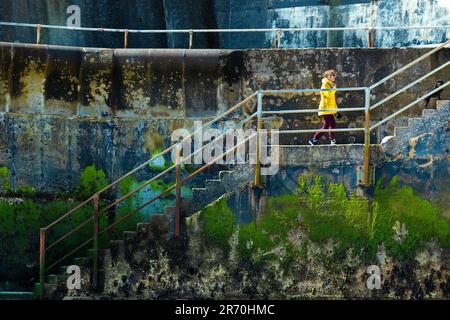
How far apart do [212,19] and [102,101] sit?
3.01 meters

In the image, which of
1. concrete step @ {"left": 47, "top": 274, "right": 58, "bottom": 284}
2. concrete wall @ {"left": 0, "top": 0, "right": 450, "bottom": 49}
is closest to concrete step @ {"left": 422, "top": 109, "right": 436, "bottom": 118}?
concrete wall @ {"left": 0, "top": 0, "right": 450, "bottom": 49}

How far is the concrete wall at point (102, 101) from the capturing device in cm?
2495

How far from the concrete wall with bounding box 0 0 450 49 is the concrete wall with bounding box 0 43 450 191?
1.68m

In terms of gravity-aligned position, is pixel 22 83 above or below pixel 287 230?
above

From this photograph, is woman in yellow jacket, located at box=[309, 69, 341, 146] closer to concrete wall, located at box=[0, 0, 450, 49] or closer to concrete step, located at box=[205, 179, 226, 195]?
concrete step, located at box=[205, 179, 226, 195]

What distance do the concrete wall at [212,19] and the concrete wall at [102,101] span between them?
1678mm

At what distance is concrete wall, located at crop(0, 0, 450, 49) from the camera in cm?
2617

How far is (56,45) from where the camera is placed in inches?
1016

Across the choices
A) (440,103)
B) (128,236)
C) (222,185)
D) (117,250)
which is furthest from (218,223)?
(440,103)

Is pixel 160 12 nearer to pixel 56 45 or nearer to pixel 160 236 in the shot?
pixel 56 45

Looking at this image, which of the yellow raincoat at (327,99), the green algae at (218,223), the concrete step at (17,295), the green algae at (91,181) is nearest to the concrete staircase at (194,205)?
the green algae at (218,223)

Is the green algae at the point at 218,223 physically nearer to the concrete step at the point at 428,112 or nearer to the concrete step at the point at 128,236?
the concrete step at the point at 128,236
